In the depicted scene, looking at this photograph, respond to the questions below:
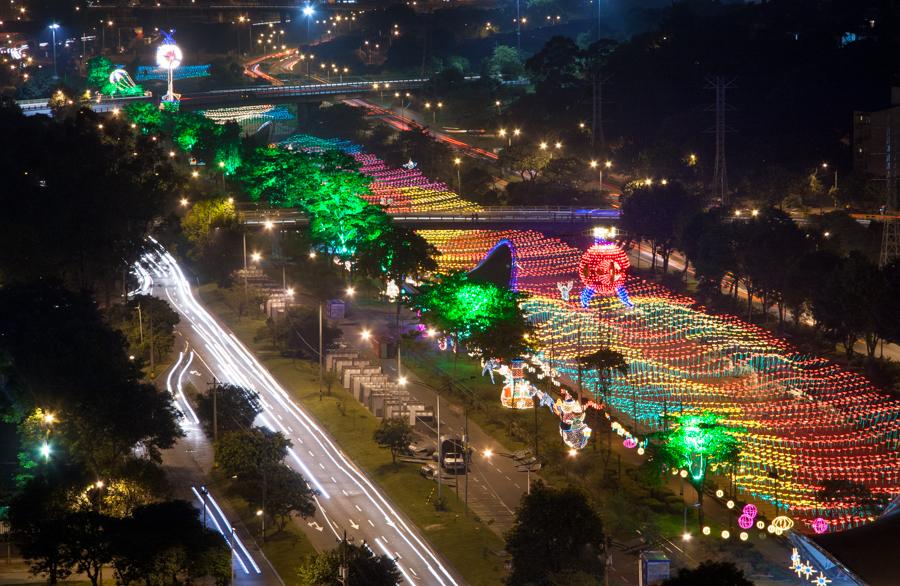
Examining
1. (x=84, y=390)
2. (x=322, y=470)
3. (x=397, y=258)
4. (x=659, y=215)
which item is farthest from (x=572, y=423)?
(x=659, y=215)

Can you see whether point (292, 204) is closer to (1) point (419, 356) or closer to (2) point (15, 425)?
(1) point (419, 356)

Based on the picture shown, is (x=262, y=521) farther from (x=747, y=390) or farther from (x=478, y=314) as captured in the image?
(x=747, y=390)

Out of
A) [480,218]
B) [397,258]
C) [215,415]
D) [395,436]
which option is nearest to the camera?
[395,436]

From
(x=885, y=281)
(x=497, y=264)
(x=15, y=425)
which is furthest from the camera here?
(x=497, y=264)

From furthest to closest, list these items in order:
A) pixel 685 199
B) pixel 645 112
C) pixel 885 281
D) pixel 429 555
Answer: pixel 645 112
pixel 685 199
pixel 885 281
pixel 429 555

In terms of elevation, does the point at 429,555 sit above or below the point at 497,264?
below

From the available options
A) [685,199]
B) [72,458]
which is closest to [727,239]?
[685,199]

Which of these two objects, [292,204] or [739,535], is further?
[292,204]
